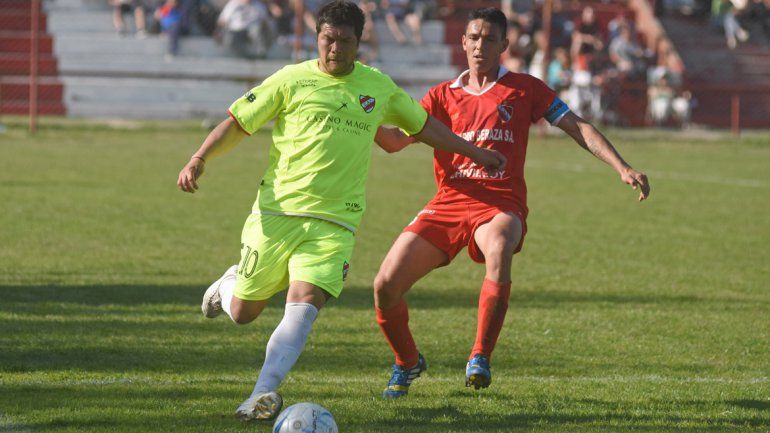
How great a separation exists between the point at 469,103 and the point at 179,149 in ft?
50.4

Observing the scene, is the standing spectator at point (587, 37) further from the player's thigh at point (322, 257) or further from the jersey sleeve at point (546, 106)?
the player's thigh at point (322, 257)

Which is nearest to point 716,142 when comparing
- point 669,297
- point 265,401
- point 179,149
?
point 179,149

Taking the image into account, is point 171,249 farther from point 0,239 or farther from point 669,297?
point 669,297

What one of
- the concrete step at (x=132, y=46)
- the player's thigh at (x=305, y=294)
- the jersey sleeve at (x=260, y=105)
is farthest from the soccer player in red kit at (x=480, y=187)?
the concrete step at (x=132, y=46)

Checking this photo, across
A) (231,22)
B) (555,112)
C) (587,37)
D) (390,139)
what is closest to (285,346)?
(390,139)

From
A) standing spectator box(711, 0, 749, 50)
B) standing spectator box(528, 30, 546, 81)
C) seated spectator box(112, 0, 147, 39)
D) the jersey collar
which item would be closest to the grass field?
the jersey collar

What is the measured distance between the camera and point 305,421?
5172 mm

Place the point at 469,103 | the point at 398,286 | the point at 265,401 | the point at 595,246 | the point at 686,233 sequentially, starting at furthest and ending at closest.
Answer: the point at 686,233
the point at 595,246
the point at 469,103
the point at 398,286
the point at 265,401

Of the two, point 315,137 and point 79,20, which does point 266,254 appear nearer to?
point 315,137

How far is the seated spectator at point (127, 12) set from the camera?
1115 inches

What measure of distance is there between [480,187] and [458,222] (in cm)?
24

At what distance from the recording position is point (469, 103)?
7.09 metres

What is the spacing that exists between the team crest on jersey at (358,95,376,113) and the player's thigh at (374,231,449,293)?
35.6 inches

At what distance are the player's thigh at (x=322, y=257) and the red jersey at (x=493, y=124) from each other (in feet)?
3.72
